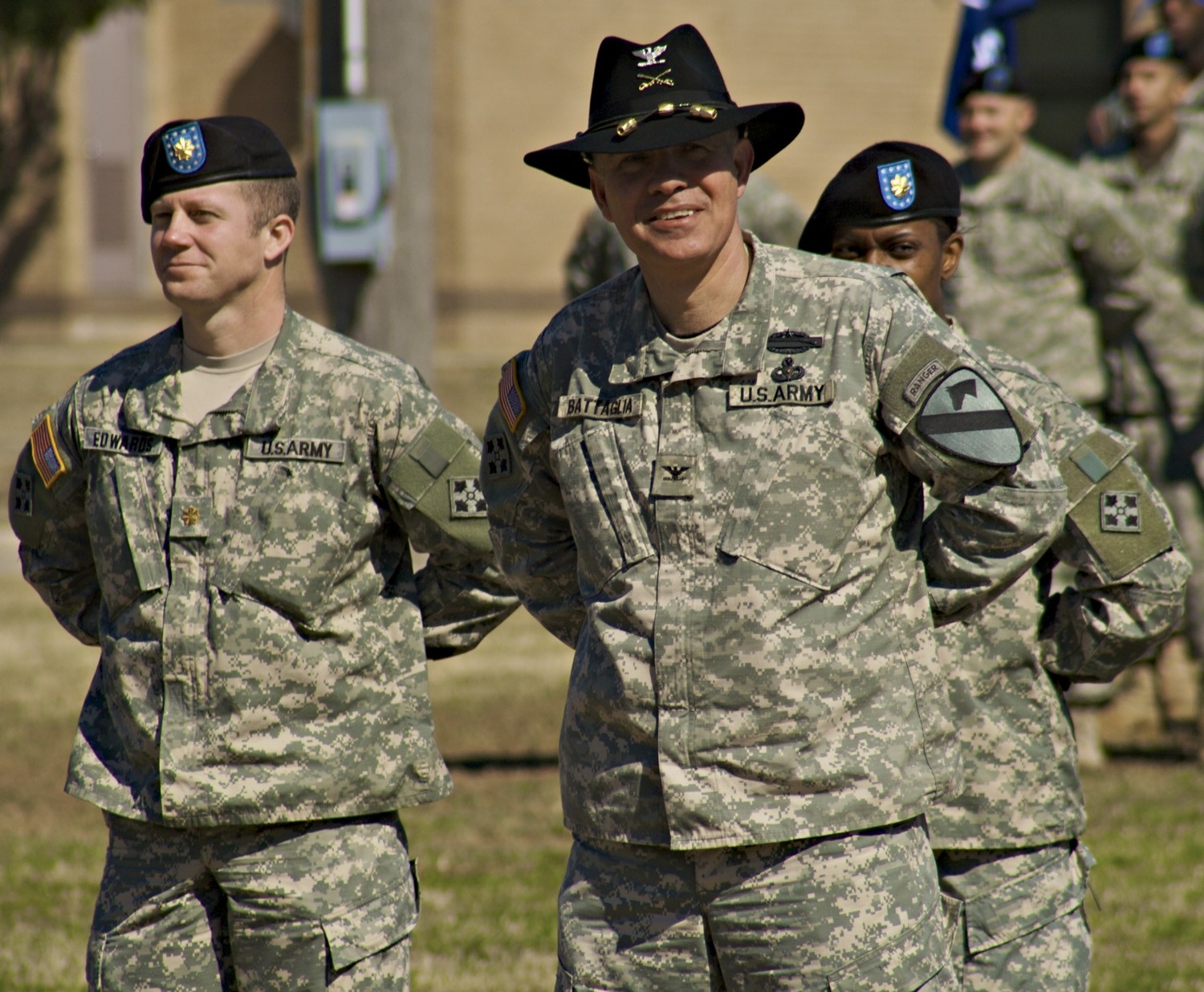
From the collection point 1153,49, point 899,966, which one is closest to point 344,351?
point 899,966

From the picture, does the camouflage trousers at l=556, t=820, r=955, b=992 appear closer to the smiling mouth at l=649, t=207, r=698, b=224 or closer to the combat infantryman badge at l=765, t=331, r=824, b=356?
the combat infantryman badge at l=765, t=331, r=824, b=356

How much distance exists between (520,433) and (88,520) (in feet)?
3.27

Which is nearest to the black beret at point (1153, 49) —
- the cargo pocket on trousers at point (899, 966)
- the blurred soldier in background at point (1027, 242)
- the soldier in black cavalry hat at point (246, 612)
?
the blurred soldier in background at point (1027, 242)

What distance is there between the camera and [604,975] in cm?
297

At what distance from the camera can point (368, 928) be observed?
3504 millimetres

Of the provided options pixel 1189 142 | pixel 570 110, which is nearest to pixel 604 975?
Result: pixel 1189 142

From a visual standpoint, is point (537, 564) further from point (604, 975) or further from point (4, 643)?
point (4, 643)

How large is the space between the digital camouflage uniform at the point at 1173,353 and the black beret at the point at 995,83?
1.11m

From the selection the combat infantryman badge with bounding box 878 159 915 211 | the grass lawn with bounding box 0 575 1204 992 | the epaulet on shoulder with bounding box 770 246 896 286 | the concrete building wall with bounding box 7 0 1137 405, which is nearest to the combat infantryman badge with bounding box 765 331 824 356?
the epaulet on shoulder with bounding box 770 246 896 286

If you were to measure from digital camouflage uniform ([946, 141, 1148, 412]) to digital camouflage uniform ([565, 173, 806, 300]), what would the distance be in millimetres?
733

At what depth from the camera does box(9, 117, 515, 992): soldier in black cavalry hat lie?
11.3 feet

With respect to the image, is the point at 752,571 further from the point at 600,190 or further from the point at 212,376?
the point at 212,376

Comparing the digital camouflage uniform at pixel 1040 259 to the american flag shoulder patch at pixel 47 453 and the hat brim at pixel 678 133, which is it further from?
the american flag shoulder patch at pixel 47 453

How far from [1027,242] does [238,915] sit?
437 centimetres
